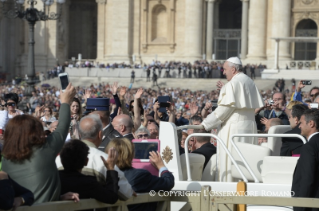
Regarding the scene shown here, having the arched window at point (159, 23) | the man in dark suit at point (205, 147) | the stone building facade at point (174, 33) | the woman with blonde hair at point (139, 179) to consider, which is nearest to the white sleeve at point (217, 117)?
the man in dark suit at point (205, 147)

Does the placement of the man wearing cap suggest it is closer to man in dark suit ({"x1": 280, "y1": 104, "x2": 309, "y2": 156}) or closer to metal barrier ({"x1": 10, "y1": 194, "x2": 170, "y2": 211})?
man in dark suit ({"x1": 280, "y1": 104, "x2": 309, "y2": 156})

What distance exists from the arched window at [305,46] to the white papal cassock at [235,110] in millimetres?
41168

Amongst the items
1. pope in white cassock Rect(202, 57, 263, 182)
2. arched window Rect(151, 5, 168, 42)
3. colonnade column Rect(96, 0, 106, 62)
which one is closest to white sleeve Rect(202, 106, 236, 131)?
pope in white cassock Rect(202, 57, 263, 182)

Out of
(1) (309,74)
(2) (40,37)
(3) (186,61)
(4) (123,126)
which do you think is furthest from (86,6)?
(4) (123,126)

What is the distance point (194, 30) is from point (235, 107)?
41851 mm

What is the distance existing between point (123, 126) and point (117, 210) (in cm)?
304

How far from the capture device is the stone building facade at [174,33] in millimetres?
48406

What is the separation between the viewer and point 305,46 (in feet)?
160

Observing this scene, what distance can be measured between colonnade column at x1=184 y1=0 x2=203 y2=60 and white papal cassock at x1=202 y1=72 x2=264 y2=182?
135ft

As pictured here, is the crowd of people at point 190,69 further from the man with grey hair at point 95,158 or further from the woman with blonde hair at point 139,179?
the woman with blonde hair at point 139,179

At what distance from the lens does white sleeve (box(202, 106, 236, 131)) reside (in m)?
8.21

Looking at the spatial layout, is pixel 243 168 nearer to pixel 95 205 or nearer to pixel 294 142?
pixel 294 142

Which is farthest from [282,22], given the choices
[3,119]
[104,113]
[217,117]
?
[217,117]

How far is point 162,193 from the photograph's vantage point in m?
6.12
